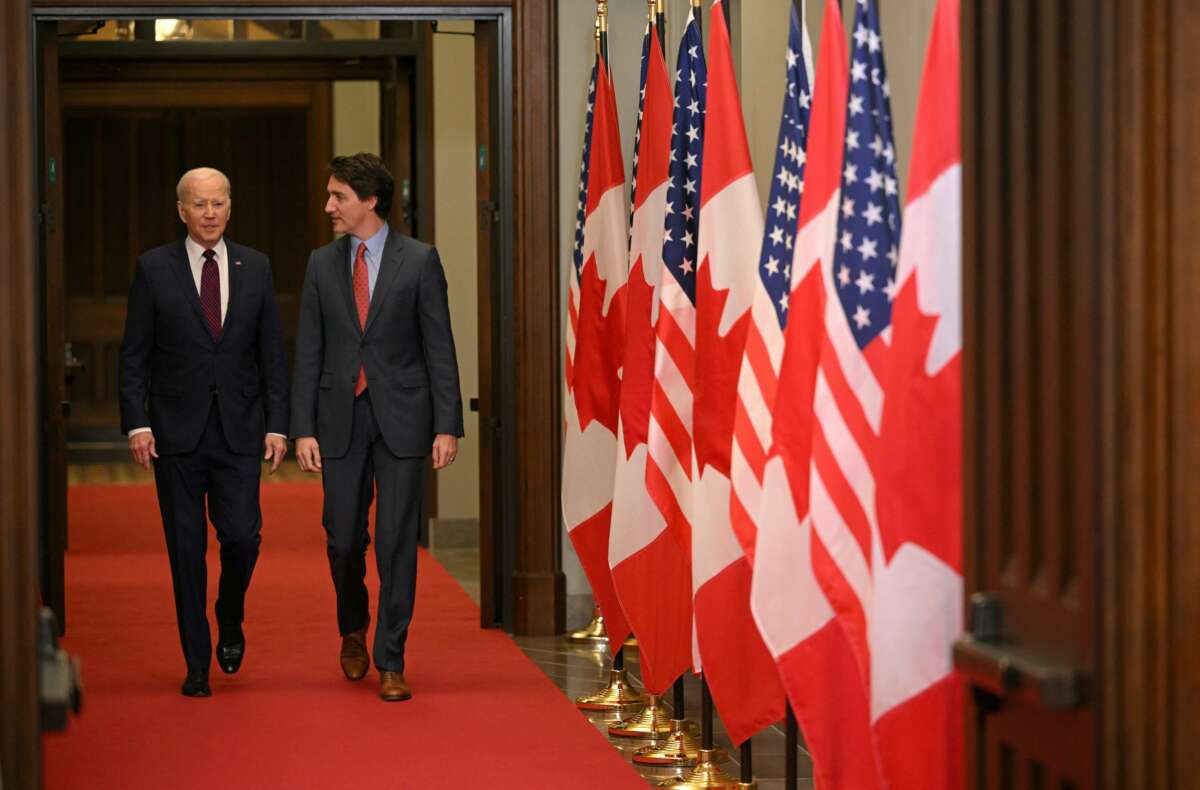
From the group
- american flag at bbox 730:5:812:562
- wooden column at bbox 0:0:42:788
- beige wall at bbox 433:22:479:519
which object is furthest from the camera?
beige wall at bbox 433:22:479:519

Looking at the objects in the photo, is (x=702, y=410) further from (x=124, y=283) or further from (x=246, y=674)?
(x=124, y=283)

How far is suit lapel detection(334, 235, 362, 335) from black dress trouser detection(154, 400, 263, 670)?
57 centimetres

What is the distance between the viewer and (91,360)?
15.1 meters

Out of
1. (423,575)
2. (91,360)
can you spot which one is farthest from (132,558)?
(91,360)

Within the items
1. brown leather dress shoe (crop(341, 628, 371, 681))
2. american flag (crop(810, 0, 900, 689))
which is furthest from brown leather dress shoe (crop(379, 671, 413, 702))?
american flag (crop(810, 0, 900, 689))

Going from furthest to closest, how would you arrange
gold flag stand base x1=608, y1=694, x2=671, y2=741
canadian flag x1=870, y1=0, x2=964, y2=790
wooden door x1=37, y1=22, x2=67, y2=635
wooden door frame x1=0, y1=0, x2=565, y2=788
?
1. wooden door x1=37, y1=22, x2=67, y2=635
2. wooden door frame x1=0, y1=0, x2=565, y2=788
3. gold flag stand base x1=608, y1=694, x2=671, y2=741
4. canadian flag x1=870, y1=0, x2=964, y2=790

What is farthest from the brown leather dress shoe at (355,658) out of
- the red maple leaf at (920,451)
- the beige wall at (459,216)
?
the beige wall at (459,216)

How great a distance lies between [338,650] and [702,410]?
258 cm

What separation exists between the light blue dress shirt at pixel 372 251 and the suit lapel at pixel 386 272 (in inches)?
0.9

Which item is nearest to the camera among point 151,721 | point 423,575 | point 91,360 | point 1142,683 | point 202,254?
point 1142,683

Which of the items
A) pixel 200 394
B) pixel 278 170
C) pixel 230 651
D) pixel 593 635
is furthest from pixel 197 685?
pixel 278 170

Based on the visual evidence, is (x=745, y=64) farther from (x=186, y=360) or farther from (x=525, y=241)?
(x=186, y=360)

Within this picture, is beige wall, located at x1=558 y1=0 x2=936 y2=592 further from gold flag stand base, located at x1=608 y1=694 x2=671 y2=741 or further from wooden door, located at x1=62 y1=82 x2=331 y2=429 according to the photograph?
wooden door, located at x1=62 y1=82 x2=331 y2=429

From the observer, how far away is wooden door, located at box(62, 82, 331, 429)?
49.4 feet
